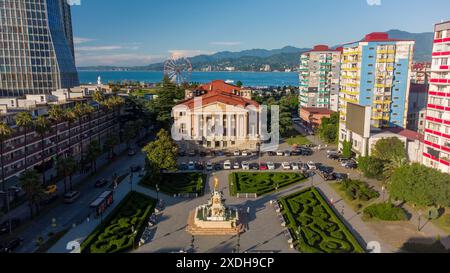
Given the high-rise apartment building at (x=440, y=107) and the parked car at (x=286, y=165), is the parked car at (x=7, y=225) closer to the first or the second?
the parked car at (x=286, y=165)

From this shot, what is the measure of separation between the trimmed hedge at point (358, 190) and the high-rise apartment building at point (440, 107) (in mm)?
11670

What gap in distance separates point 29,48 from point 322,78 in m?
98.0

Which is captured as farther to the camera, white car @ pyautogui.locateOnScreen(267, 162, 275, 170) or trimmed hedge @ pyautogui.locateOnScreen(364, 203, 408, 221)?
white car @ pyautogui.locateOnScreen(267, 162, 275, 170)

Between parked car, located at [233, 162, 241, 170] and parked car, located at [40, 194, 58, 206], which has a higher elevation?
parked car, located at [40, 194, 58, 206]

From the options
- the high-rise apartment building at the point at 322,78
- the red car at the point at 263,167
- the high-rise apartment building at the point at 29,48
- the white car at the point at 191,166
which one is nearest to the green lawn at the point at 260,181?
the red car at the point at 263,167

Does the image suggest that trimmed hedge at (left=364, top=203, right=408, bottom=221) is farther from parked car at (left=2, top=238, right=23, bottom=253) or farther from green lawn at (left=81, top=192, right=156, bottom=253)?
parked car at (left=2, top=238, right=23, bottom=253)

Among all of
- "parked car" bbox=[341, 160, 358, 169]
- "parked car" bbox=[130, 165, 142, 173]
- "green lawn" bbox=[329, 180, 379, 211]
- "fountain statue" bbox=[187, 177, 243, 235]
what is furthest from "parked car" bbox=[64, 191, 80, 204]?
"parked car" bbox=[341, 160, 358, 169]

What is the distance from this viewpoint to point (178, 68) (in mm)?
128375

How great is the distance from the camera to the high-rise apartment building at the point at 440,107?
176ft

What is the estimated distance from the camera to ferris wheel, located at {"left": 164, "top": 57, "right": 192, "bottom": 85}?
126969 millimetres

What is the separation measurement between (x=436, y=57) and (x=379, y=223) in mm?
30214

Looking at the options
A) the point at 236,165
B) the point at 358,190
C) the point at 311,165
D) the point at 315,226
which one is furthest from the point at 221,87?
the point at 315,226

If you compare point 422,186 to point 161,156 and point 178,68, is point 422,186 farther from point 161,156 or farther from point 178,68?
point 178,68

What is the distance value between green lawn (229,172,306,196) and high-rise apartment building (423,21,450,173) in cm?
2149
